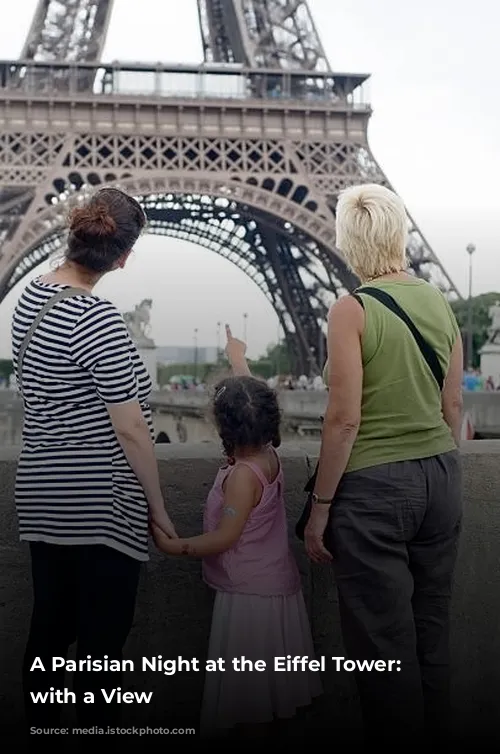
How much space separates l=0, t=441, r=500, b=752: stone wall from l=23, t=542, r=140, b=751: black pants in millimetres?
421

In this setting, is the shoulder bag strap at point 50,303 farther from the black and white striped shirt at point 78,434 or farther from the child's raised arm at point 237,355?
the child's raised arm at point 237,355

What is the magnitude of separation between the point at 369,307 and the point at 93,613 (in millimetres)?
1071

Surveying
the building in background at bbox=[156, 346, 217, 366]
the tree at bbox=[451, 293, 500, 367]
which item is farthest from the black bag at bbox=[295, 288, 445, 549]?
the building in background at bbox=[156, 346, 217, 366]

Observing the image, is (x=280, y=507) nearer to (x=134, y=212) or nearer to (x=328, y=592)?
(x=328, y=592)

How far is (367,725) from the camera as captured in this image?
2.99 m

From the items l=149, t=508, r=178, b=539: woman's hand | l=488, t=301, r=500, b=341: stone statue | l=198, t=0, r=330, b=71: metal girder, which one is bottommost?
l=149, t=508, r=178, b=539: woman's hand

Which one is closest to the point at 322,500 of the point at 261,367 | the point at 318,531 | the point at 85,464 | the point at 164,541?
the point at 318,531

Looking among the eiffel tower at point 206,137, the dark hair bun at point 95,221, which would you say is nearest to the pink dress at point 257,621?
the dark hair bun at point 95,221

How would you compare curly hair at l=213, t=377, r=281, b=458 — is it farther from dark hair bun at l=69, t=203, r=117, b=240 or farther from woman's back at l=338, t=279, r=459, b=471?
dark hair bun at l=69, t=203, r=117, b=240

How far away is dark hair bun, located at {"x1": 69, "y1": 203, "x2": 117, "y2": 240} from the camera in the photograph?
291 centimetres

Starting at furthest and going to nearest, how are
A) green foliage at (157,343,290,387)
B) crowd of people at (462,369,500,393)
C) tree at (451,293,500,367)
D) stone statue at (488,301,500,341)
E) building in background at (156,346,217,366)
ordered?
1. building in background at (156,346,217,366)
2. green foliage at (157,343,290,387)
3. tree at (451,293,500,367)
4. crowd of people at (462,369,500,393)
5. stone statue at (488,301,500,341)

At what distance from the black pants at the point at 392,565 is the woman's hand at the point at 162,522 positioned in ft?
1.46

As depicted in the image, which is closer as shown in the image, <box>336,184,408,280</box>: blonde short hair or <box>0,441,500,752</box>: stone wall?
<box>336,184,408,280</box>: blonde short hair

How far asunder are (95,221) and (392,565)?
119 centimetres
